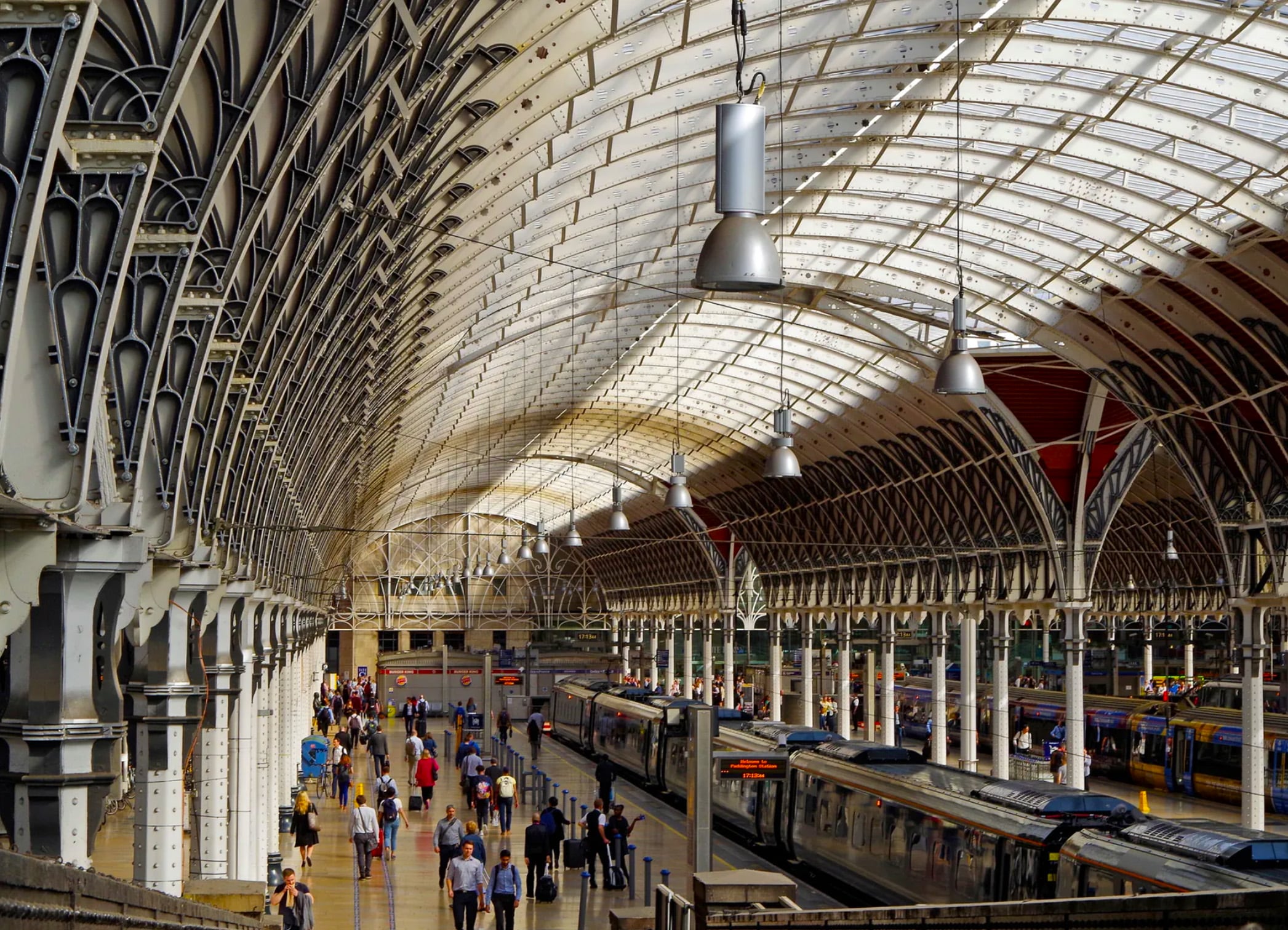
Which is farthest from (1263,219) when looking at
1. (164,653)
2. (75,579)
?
(75,579)

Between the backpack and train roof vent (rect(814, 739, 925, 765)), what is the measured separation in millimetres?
6480

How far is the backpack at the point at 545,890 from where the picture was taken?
2638 centimetres

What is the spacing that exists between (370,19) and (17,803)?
5.79m

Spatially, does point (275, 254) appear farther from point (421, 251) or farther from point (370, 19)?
point (421, 251)

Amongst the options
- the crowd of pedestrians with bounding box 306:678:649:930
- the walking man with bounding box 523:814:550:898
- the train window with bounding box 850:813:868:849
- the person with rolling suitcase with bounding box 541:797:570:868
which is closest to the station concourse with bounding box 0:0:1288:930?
the crowd of pedestrians with bounding box 306:678:649:930

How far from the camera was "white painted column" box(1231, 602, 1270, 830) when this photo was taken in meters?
34.3

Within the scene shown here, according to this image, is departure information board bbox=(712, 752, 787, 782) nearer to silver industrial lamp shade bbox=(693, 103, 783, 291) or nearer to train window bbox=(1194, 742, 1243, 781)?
train window bbox=(1194, 742, 1243, 781)

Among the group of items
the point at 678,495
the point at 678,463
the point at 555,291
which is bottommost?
the point at 678,495

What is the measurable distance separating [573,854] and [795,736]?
788 cm

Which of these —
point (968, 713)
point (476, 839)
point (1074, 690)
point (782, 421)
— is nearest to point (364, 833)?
point (476, 839)

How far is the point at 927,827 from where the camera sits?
24734 millimetres

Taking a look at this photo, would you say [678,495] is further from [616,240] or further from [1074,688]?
[1074,688]

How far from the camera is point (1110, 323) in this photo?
117ft

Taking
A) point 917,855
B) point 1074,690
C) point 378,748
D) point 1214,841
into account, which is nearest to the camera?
point 1214,841
